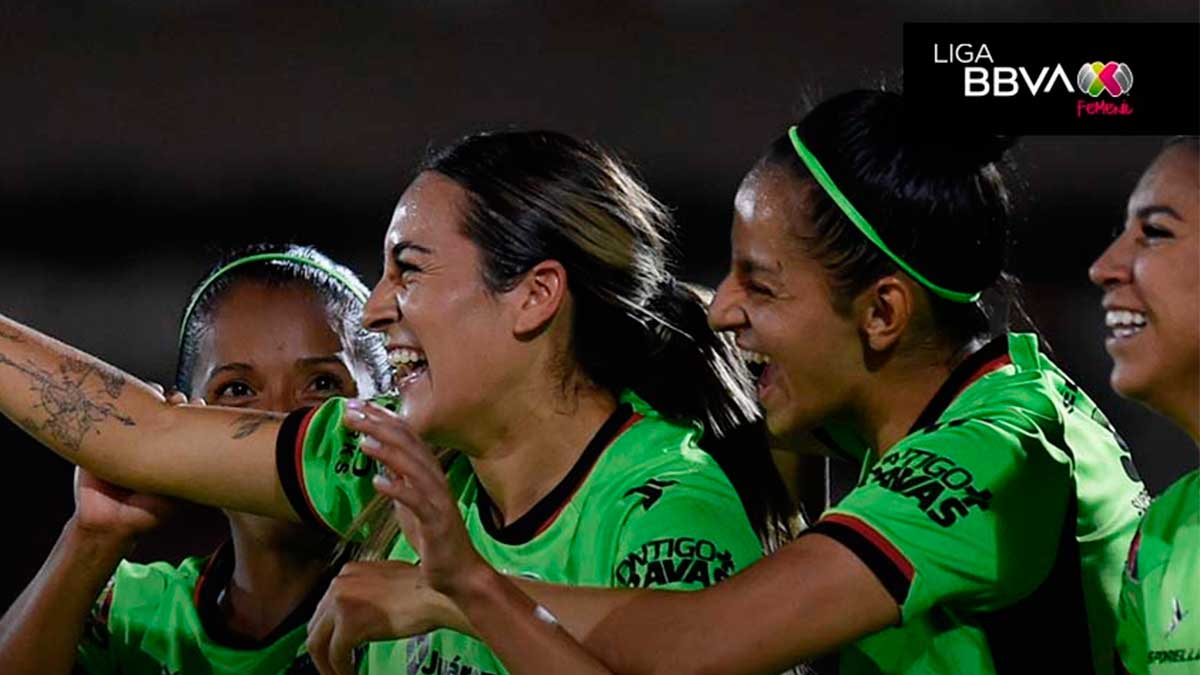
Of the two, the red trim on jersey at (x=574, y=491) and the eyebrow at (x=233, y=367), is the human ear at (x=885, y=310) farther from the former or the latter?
the eyebrow at (x=233, y=367)

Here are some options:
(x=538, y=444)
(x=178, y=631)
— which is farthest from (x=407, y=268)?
(x=178, y=631)

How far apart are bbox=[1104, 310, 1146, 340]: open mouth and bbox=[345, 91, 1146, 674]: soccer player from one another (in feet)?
0.49

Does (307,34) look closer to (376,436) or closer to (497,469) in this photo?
(497,469)

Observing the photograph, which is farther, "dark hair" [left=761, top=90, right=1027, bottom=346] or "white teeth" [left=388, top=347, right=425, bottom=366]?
"white teeth" [left=388, top=347, right=425, bottom=366]

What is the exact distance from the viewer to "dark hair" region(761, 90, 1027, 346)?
211 centimetres

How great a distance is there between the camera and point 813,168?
2.14m

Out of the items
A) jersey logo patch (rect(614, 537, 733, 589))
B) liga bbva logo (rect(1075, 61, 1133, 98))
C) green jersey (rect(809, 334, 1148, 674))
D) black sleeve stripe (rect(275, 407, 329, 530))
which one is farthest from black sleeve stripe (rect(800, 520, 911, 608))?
liga bbva logo (rect(1075, 61, 1133, 98))

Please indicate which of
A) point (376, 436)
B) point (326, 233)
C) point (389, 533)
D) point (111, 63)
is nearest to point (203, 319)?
point (389, 533)

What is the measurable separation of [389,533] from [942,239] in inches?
29.0

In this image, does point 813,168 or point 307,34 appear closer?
point 813,168

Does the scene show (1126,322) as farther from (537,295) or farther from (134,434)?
(134,434)

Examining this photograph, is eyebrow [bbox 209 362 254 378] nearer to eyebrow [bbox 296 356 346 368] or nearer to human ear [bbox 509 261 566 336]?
eyebrow [bbox 296 356 346 368]

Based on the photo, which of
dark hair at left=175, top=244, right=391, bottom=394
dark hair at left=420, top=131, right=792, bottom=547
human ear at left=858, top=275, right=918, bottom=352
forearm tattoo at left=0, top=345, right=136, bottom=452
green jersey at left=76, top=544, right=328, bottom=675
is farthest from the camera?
dark hair at left=175, top=244, right=391, bottom=394

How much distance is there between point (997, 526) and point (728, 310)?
385 mm
